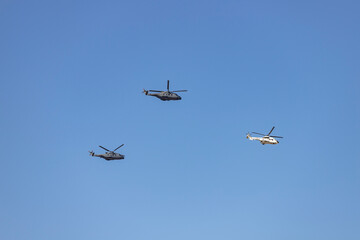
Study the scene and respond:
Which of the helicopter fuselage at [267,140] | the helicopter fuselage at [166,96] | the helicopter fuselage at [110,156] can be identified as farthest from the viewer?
the helicopter fuselage at [110,156]

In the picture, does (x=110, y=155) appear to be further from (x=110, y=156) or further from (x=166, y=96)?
(x=166, y=96)

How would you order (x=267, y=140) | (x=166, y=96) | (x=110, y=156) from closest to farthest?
1. (x=166, y=96)
2. (x=110, y=156)
3. (x=267, y=140)

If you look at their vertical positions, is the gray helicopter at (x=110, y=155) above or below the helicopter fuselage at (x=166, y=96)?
below

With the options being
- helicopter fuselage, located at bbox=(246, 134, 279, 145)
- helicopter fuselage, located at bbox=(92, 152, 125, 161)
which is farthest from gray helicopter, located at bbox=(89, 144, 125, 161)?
helicopter fuselage, located at bbox=(246, 134, 279, 145)

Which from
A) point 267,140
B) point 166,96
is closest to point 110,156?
point 166,96

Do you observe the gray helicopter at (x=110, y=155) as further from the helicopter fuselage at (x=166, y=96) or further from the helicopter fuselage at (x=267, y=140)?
the helicopter fuselage at (x=267, y=140)

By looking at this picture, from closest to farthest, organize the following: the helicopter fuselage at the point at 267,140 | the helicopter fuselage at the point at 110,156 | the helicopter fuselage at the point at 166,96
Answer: the helicopter fuselage at the point at 166,96 < the helicopter fuselage at the point at 267,140 < the helicopter fuselage at the point at 110,156

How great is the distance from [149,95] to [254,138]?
43.9 meters

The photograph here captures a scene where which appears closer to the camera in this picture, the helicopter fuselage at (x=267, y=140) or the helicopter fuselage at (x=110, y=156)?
the helicopter fuselage at (x=267, y=140)

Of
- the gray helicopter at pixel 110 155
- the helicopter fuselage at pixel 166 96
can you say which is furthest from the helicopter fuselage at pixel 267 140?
the gray helicopter at pixel 110 155

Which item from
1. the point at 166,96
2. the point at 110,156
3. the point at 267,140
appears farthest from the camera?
the point at 267,140

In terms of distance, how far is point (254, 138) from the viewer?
549 feet

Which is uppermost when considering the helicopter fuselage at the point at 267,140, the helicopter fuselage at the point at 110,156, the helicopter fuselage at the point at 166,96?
the helicopter fuselage at the point at 166,96

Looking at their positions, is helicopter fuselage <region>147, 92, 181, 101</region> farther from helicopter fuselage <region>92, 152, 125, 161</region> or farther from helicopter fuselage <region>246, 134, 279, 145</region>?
helicopter fuselage <region>246, 134, 279, 145</region>
